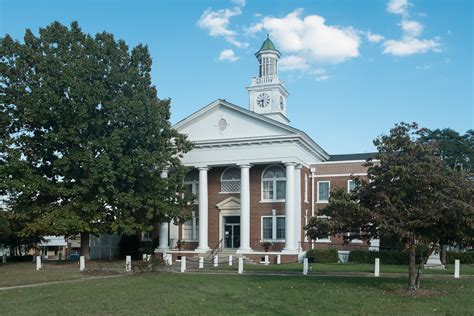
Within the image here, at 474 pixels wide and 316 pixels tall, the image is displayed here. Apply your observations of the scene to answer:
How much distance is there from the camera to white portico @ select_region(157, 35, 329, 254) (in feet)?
142

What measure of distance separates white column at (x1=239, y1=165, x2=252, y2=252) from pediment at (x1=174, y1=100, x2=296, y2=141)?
2.91m

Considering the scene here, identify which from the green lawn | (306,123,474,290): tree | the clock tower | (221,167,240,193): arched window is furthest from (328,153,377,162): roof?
(306,123,474,290): tree

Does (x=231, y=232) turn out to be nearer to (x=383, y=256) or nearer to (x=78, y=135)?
(x=383, y=256)

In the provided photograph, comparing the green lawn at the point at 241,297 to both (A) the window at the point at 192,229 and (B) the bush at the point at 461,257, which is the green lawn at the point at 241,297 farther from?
(A) the window at the point at 192,229

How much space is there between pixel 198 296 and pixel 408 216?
7399 millimetres

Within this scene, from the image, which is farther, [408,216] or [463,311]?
[408,216]

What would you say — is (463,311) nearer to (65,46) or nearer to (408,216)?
(408,216)

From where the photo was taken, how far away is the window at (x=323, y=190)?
153 ft

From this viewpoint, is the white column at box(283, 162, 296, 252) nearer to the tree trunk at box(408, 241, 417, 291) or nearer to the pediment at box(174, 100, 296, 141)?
the pediment at box(174, 100, 296, 141)

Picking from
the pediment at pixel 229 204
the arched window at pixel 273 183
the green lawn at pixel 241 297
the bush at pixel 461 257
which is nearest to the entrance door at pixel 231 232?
the pediment at pixel 229 204

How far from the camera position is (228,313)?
14.3 metres

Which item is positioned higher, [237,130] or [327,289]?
[237,130]

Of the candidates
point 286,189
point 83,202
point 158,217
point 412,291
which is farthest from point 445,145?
point 412,291

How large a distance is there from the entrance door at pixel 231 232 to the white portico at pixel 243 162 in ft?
0.27
